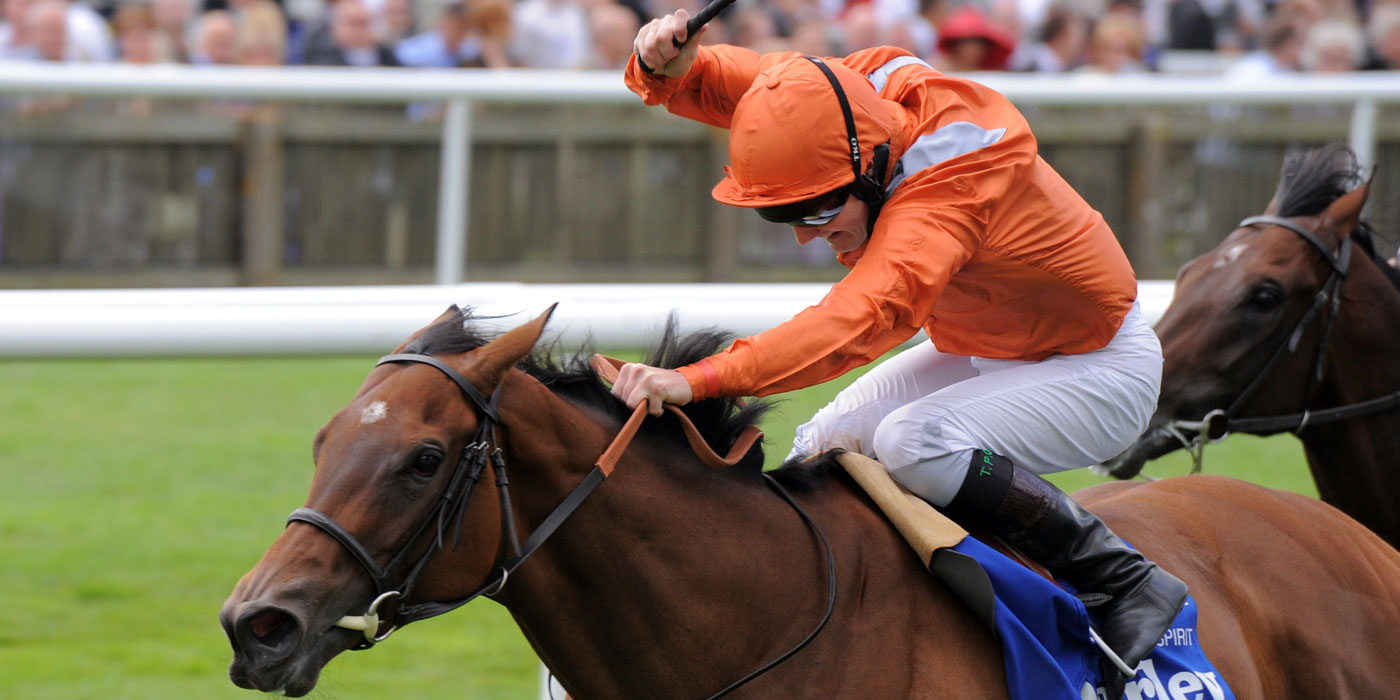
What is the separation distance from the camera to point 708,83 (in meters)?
3.12

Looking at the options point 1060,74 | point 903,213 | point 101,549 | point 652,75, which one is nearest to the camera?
point 903,213

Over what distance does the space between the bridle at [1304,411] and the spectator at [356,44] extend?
4.82m

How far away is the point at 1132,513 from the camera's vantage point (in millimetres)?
3188

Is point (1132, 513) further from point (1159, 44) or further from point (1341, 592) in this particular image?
point (1159, 44)

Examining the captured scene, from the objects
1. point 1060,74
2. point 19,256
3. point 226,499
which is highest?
point 1060,74

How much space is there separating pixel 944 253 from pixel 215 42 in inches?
226

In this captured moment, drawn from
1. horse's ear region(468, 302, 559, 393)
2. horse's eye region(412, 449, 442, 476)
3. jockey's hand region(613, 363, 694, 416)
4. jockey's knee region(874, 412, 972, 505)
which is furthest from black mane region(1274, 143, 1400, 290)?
horse's eye region(412, 449, 442, 476)

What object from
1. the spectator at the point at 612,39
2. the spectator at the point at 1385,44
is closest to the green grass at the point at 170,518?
the spectator at the point at 612,39

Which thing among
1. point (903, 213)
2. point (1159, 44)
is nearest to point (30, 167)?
point (903, 213)

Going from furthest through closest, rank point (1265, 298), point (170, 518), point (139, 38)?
point (139, 38) → point (170, 518) → point (1265, 298)

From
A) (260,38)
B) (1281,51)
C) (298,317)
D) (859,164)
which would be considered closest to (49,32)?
(260,38)

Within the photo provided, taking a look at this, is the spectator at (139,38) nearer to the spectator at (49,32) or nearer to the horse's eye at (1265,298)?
the spectator at (49,32)

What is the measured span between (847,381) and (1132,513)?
3.54 meters

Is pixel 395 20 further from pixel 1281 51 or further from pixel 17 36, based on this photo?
pixel 1281 51
